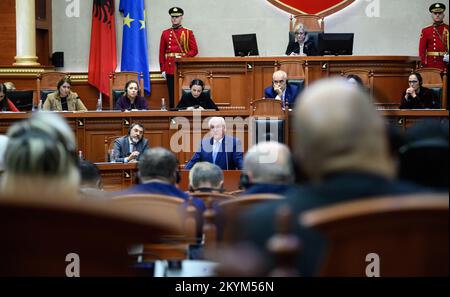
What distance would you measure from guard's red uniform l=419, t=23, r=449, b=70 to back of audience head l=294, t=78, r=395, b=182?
1117 centimetres

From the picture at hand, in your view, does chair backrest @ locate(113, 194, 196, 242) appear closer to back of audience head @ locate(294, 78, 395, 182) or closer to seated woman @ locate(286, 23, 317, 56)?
back of audience head @ locate(294, 78, 395, 182)

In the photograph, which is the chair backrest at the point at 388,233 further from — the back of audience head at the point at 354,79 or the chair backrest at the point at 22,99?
the chair backrest at the point at 22,99

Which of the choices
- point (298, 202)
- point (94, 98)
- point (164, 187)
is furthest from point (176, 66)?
point (298, 202)

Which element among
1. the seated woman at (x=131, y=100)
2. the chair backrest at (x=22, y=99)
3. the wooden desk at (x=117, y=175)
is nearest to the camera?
the wooden desk at (x=117, y=175)

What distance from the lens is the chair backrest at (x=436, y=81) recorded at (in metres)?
11.4

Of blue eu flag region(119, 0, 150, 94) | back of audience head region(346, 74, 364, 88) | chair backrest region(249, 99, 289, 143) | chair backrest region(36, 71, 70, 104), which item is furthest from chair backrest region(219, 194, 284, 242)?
blue eu flag region(119, 0, 150, 94)

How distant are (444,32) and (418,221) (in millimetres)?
11651

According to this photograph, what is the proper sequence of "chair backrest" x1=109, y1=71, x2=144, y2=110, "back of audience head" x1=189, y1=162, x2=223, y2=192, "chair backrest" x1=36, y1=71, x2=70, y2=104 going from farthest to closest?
"chair backrest" x1=36, y1=71, x2=70, y2=104, "chair backrest" x1=109, y1=71, x2=144, y2=110, "back of audience head" x1=189, y1=162, x2=223, y2=192

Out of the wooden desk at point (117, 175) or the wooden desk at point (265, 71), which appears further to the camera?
the wooden desk at point (265, 71)

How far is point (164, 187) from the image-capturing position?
409cm

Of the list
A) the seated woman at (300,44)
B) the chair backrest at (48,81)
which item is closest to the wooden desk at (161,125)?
the chair backrest at (48,81)

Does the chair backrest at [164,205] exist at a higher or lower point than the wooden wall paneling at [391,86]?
lower

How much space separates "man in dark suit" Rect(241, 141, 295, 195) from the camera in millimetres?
3463
